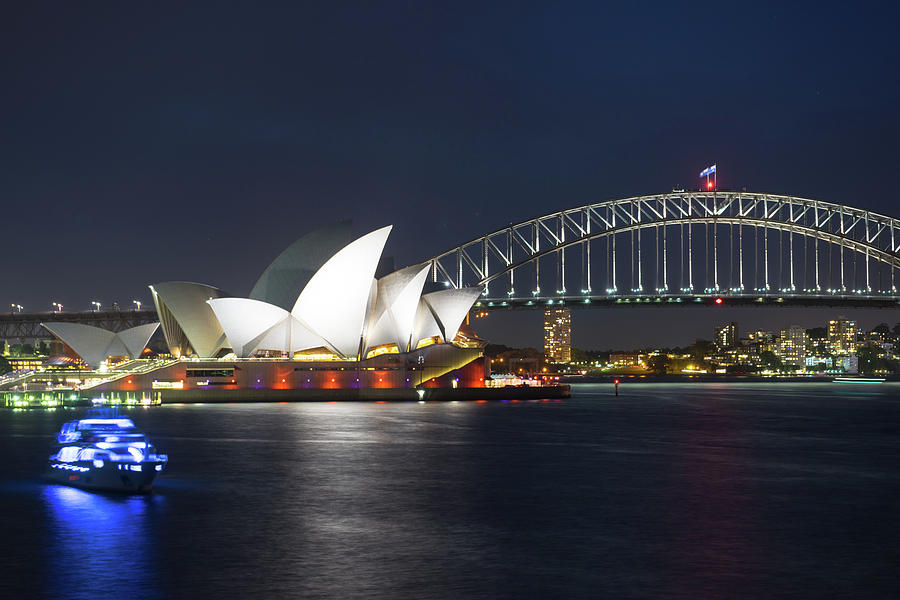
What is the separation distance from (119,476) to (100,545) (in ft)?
24.9

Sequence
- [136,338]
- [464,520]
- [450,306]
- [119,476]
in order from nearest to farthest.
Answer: [464,520] < [119,476] < [450,306] < [136,338]

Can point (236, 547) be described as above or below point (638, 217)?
below

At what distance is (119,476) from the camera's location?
27.7m

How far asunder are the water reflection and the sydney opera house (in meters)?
52.6

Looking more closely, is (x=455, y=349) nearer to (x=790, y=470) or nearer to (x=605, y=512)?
(x=790, y=470)

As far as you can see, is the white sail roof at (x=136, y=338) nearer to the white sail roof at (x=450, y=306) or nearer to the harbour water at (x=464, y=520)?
the white sail roof at (x=450, y=306)

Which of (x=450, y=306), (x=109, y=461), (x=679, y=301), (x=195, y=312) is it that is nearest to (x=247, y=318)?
(x=195, y=312)

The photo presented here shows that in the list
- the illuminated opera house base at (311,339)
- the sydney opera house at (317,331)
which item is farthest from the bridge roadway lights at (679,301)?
the illuminated opera house base at (311,339)

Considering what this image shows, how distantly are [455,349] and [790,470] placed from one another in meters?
58.8

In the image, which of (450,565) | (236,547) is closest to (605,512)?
(450,565)

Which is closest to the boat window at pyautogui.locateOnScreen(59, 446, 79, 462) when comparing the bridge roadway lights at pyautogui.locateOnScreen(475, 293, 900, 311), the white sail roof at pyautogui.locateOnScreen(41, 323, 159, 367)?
the bridge roadway lights at pyautogui.locateOnScreen(475, 293, 900, 311)

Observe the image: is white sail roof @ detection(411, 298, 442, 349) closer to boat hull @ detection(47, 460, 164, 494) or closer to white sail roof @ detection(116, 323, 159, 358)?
white sail roof @ detection(116, 323, 159, 358)

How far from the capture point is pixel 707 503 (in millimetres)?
26625

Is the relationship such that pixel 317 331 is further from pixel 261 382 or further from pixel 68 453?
pixel 68 453
